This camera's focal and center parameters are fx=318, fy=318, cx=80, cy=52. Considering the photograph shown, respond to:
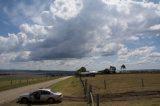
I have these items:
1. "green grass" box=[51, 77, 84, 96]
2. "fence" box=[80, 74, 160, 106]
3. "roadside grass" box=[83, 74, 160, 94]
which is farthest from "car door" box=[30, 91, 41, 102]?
"roadside grass" box=[83, 74, 160, 94]

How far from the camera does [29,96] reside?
3012 cm

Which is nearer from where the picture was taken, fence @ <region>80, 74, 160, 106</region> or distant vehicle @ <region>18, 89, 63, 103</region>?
fence @ <region>80, 74, 160, 106</region>

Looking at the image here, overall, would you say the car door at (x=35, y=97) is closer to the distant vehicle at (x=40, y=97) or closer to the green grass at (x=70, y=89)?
the distant vehicle at (x=40, y=97)

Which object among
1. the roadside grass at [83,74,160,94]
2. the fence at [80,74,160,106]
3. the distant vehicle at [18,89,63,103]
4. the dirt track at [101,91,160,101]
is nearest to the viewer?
the fence at [80,74,160,106]

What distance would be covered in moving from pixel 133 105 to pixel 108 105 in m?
1.97

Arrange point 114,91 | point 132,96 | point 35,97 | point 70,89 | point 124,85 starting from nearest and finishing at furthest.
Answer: point 35,97 < point 132,96 < point 114,91 < point 70,89 < point 124,85

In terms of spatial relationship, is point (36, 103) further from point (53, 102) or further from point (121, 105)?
point (121, 105)

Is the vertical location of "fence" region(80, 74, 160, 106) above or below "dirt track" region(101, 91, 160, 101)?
above

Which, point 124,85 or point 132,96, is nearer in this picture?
point 132,96

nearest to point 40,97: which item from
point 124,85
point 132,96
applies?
point 132,96

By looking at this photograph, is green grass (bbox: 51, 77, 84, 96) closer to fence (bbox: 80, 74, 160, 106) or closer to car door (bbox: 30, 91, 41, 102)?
fence (bbox: 80, 74, 160, 106)

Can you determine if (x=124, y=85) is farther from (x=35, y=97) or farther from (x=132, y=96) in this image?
(x=35, y=97)

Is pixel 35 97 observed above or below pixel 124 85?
below

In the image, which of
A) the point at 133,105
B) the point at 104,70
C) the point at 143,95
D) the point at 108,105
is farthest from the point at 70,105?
the point at 104,70
